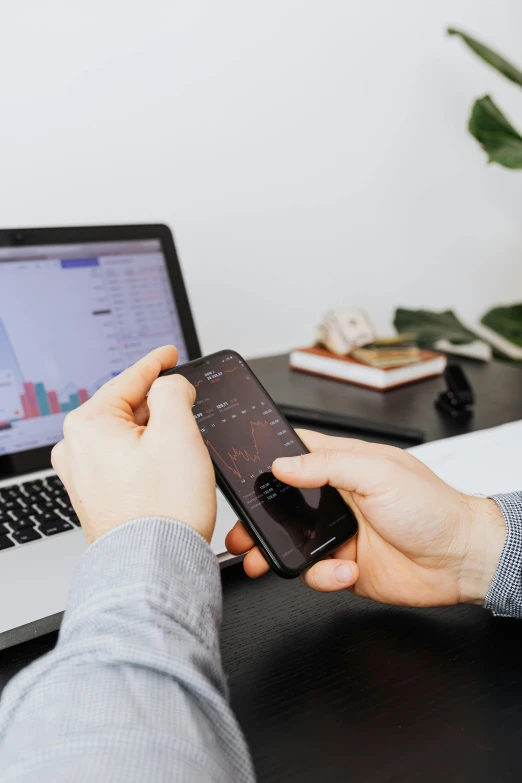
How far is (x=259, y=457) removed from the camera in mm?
585

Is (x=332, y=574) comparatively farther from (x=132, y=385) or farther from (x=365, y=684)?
(x=132, y=385)

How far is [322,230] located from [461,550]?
963 mm

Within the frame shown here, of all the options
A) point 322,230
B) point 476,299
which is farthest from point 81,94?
point 476,299

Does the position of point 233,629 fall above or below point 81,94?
below

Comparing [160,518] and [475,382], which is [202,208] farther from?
[160,518]

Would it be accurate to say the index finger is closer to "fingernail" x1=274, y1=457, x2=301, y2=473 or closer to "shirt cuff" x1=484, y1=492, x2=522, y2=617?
"fingernail" x1=274, y1=457, x2=301, y2=473

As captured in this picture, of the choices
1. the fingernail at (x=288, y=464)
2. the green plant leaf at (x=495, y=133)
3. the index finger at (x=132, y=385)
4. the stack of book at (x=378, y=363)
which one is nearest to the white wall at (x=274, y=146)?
the stack of book at (x=378, y=363)

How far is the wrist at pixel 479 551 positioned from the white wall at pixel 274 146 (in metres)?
0.81

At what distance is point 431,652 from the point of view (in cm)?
51

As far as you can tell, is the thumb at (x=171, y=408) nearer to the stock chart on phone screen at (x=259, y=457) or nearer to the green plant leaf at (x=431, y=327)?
the stock chart on phone screen at (x=259, y=457)

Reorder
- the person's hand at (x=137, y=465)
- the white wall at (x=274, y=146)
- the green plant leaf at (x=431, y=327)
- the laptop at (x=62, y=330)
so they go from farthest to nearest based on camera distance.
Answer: the green plant leaf at (x=431, y=327) → the white wall at (x=274, y=146) → the laptop at (x=62, y=330) → the person's hand at (x=137, y=465)

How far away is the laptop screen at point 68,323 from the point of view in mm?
814

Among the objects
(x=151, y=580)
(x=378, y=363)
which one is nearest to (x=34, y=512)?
(x=151, y=580)

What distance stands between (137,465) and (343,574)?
8.7 inches
